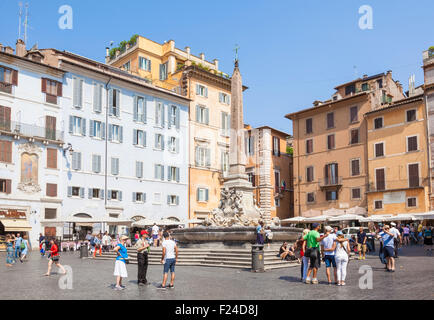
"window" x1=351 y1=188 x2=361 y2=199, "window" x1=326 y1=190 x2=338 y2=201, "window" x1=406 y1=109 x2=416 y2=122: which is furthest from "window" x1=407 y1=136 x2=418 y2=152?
"window" x1=326 y1=190 x2=338 y2=201

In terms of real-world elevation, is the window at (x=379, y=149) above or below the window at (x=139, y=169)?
above

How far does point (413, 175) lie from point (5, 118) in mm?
31016

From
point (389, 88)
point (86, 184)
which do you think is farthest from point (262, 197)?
point (86, 184)

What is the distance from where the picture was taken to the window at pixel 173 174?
137ft

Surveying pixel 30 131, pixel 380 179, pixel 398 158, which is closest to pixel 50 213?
pixel 30 131

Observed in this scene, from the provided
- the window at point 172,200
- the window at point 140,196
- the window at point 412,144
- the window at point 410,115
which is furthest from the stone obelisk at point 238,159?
the window at point 410,115

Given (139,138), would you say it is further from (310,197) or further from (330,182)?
(330,182)

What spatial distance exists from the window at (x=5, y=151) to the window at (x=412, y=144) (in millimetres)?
30445

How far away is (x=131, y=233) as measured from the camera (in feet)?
125

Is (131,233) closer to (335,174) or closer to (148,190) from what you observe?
(148,190)

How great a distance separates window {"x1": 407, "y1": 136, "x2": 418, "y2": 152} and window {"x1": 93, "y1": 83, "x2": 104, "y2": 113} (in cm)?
2518

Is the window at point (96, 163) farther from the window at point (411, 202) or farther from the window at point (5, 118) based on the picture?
the window at point (411, 202)

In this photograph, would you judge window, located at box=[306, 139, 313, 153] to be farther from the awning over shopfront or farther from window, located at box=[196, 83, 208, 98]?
the awning over shopfront
